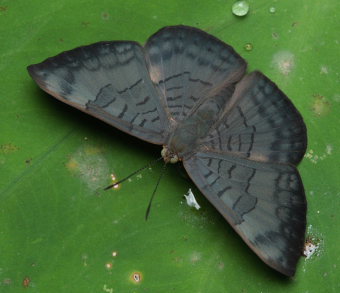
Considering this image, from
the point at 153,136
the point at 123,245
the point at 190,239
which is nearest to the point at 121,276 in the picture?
the point at 123,245

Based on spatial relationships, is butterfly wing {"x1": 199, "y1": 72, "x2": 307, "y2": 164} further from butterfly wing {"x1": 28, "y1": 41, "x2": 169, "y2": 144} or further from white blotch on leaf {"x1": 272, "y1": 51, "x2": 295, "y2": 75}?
butterfly wing {"x1": 28, "y1": 41, "x2": 169, "y2": 144}

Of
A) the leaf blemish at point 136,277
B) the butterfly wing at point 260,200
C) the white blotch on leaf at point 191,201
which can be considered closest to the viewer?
the butterfly wing at point 260,200

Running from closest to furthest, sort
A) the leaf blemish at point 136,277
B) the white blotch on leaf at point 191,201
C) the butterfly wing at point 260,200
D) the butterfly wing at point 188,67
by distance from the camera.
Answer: the butterfly wing at point 260,200 → the leaf blemish at point 136,277 → the white blotch on leaf at point 191,201 → the butterfly wing at point 188,67

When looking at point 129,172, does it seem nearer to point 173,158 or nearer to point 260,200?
point 173,158

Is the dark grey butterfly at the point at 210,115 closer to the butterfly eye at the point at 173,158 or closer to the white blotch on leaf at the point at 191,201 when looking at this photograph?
the butterfly eye at the point at 173,158

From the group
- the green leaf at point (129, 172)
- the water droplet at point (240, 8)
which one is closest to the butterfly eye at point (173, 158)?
the green leaf at point (129, 172)

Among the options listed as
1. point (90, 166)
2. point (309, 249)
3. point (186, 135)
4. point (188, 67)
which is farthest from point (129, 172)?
point (309, 249)

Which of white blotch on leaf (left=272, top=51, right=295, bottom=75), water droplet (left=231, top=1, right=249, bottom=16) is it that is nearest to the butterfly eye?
white blotch on leaf (left=272, top=51, right=295, bottom=75)
